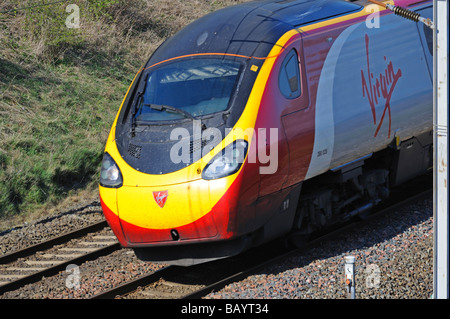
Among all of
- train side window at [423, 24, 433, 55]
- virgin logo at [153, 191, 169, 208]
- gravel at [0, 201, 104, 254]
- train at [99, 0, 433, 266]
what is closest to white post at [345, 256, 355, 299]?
train at [99, 0, 433, 266]

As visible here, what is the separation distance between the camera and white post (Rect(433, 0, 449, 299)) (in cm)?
592

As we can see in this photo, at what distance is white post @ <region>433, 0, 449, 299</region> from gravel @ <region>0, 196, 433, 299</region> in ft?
3.68

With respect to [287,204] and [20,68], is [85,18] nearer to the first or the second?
[20,68]

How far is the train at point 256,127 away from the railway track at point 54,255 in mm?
1516

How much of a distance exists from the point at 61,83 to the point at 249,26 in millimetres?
8141

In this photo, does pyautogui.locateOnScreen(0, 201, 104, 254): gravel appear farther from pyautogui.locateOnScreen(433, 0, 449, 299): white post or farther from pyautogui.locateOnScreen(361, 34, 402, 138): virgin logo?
pyautogui.locateOnScreen(433, 0, 449, 299): white post

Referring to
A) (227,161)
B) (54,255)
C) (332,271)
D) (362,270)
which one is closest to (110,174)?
(227,161)

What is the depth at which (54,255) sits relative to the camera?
31.2 feet

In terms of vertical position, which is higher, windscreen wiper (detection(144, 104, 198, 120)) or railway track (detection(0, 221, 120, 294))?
windscreen wiper (detection(144, 104, 198, 120))

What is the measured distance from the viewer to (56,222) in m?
10.9

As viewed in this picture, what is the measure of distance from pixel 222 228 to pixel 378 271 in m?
1.99

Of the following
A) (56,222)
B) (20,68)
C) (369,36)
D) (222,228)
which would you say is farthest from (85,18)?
(222,228)

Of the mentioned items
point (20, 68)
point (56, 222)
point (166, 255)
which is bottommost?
point (56, 222)

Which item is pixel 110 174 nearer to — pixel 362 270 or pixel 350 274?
pixel 350 274
